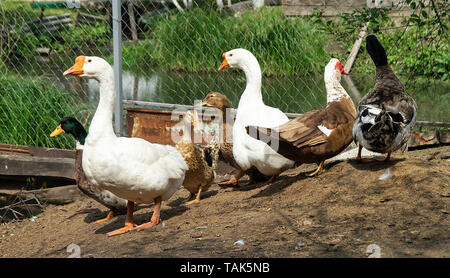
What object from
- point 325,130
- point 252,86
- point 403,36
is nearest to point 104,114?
point 252,86

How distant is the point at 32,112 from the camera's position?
7.07 m

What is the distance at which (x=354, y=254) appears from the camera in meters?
2.96

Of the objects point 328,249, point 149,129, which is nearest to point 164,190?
point 328,249

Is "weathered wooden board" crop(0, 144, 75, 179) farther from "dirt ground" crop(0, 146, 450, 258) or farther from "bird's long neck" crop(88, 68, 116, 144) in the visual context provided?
"bird's long neck" crop(88, 68, 116, 144)

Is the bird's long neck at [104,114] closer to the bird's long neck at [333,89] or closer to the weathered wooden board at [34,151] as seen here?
the bird's long neck at [333,89]

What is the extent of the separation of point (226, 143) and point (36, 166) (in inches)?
81.5

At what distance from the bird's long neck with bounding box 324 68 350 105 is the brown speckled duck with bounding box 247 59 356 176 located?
175 millimetres

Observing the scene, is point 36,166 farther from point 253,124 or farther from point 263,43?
point 263,43

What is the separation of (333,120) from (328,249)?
1741 millimetres

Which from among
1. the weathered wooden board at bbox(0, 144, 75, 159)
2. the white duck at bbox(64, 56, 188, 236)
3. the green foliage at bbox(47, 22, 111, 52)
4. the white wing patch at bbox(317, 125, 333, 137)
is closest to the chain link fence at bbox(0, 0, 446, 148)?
the weathered wooden board at bbox(0, 144, 75, 159)

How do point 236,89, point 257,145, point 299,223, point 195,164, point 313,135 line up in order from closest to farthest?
point 299,223 → point 313,135 → point 257,145 → point 195,164 → point 236,89

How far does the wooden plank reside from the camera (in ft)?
19.2

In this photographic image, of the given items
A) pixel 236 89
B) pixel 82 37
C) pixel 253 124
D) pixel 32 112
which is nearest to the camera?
pixel 253 124

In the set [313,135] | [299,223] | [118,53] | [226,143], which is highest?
[118,53]
